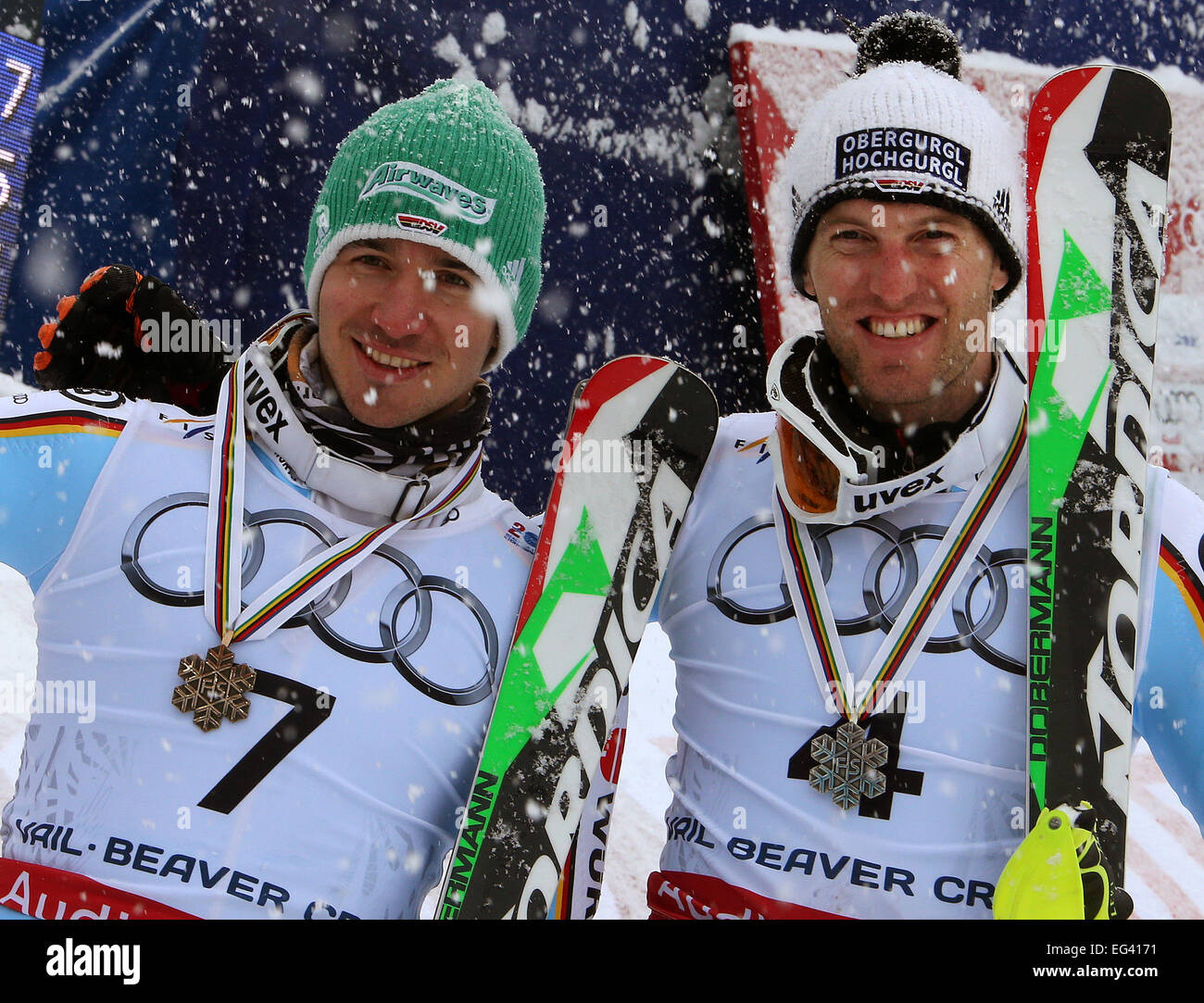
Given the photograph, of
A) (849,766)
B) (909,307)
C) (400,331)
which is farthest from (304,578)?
(909,307)

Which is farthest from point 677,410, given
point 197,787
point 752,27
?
point 752,27

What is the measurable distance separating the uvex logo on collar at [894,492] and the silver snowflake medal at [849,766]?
33 cm

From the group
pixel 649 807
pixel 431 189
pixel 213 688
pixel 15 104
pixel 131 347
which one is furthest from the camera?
pixel 15 104

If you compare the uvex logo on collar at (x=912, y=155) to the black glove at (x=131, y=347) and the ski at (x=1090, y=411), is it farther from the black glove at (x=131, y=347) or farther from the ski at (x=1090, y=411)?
the black glove at (x=131, y=347)

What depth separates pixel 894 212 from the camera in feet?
5.58

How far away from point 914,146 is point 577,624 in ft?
2.97

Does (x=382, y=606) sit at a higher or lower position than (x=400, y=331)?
lower

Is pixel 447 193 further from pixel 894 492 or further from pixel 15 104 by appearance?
pixel 15 104

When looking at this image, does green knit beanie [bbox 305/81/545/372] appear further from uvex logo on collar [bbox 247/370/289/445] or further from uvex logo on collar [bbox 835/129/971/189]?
uvex logo on collar [bbox 835/129/971/189]

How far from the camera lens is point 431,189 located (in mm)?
1758

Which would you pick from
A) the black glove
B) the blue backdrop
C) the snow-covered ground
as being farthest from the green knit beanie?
the blue backdrop

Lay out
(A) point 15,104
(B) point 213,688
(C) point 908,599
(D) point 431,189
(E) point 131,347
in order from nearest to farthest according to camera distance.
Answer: (B) point 213,688 → (C) point 908,599 → (D) point 431,189 → (E) point 131,347 → (A) point 15,104

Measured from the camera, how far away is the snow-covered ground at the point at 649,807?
9.58 feet

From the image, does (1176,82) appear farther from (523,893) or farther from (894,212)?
(523,893)
